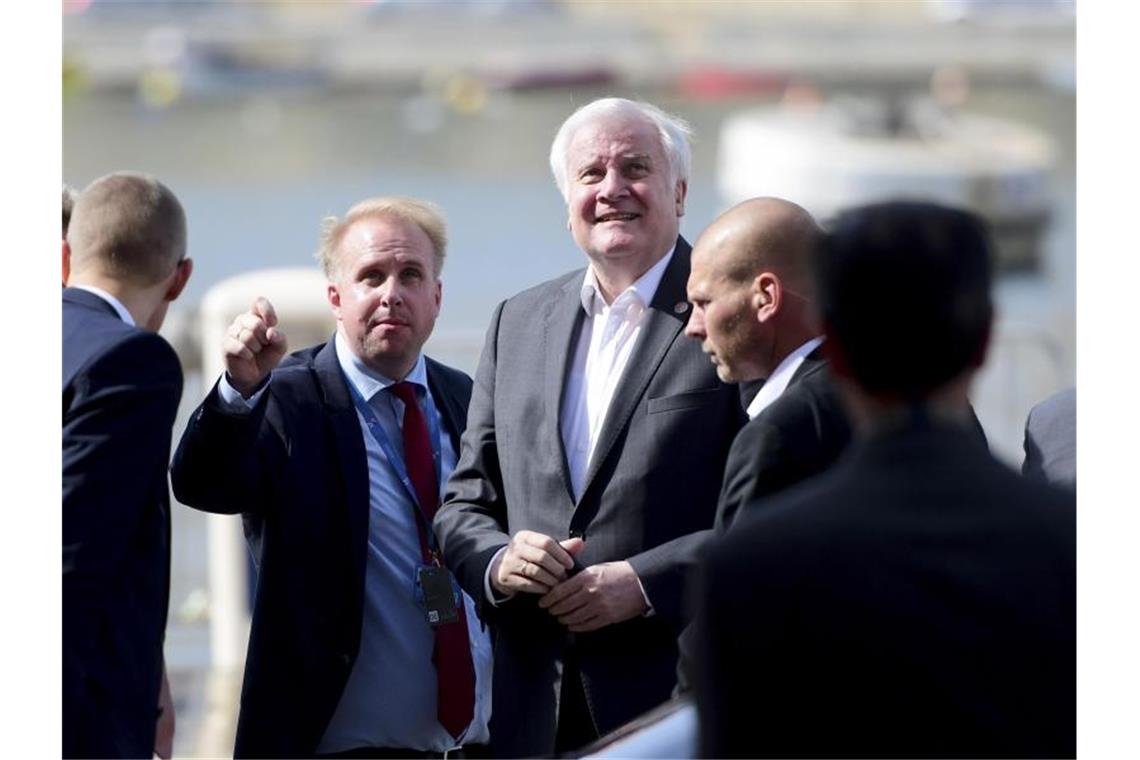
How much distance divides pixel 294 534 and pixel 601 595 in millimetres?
631

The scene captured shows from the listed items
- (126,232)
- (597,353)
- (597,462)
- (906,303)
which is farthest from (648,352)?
(906,303)

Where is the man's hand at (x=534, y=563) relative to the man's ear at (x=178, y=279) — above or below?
below

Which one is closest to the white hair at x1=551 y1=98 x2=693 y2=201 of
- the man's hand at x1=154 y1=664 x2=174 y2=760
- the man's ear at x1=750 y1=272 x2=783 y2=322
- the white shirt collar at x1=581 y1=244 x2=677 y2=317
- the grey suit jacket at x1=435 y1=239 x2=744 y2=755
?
the white shirt collar at x1=581 y1=244 x2=677 y2=317

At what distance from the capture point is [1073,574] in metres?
1.81

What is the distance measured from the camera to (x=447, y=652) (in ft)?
11.0

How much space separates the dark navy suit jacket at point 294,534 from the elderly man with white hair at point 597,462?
22cm

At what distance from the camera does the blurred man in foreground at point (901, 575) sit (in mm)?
1758

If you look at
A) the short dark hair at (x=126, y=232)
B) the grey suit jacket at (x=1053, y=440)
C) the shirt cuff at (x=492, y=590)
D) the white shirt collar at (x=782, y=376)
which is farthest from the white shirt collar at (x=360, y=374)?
the grey suit jacket at (x=1053, y=440)

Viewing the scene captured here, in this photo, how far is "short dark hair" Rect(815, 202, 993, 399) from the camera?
1.81 metres

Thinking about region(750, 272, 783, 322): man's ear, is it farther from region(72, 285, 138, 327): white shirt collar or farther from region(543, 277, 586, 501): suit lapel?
region(72, 285, 138, 327): white shirt collar

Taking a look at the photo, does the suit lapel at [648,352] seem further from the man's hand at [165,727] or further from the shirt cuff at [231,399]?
the man's hand at [165,727]

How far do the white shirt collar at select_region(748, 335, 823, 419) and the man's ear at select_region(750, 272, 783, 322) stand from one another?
0.07 metres

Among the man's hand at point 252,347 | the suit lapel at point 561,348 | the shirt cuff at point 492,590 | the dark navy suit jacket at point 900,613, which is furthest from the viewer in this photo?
the suit lapel at point 561,348
